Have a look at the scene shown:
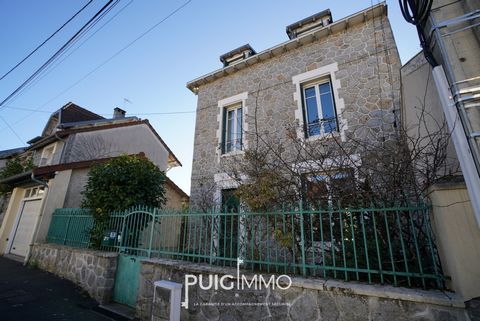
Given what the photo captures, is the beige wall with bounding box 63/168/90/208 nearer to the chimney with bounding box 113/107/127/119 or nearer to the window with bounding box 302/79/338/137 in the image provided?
the window with bounding box 302/79/338/137

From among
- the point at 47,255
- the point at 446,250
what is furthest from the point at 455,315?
the point at 47,255

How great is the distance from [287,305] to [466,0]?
13.7ft

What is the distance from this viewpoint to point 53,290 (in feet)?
18.5

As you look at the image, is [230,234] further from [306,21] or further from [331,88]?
[306,21]

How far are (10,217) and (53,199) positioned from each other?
410 cm

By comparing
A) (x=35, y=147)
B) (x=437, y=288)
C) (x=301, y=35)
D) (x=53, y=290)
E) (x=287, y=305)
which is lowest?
(x=53, y=290)

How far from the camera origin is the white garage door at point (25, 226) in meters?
9.57

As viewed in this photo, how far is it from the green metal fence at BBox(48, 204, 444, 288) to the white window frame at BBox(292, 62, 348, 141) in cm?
336

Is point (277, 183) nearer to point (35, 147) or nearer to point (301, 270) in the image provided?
point (301, 270)

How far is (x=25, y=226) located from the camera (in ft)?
32.9

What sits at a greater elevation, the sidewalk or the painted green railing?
the painted green railing

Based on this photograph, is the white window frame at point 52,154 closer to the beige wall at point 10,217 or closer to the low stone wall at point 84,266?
the beige wall at point 10,217

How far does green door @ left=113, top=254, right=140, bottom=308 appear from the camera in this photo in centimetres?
495

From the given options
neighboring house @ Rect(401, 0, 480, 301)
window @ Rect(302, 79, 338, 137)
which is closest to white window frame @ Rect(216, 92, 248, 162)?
window @ Rect(302, 79, 338, 137)
